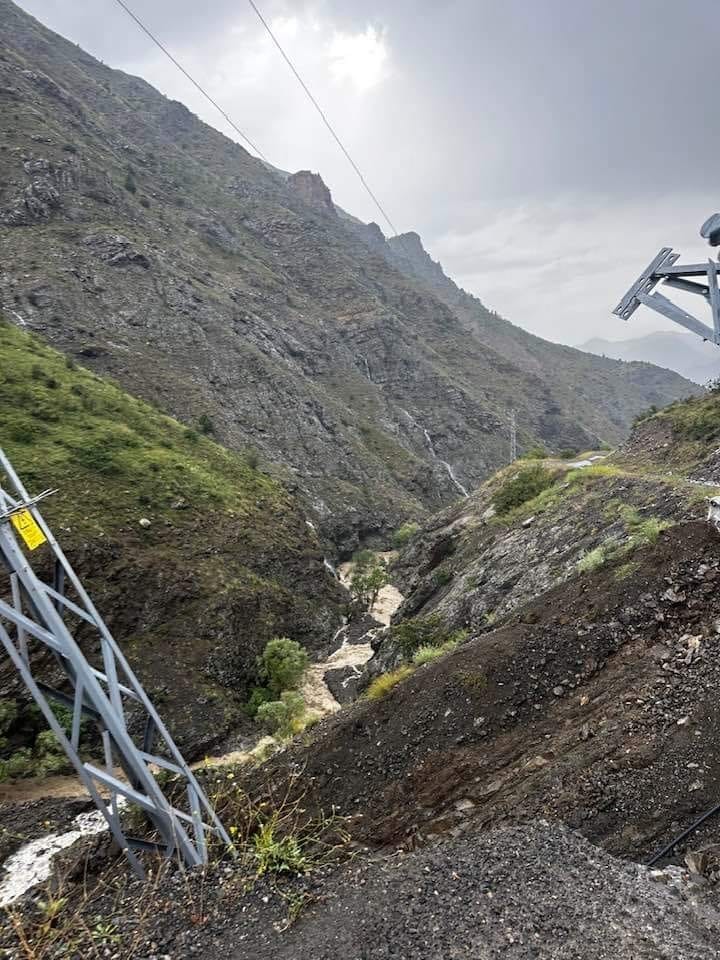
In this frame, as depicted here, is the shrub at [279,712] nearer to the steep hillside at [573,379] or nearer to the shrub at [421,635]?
the shrub at [421,635]

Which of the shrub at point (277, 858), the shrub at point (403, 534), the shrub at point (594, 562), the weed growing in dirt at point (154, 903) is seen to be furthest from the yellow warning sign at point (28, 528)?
the shrub at point (403, 534)

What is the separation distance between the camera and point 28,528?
476cm

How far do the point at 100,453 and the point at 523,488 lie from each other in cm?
2460

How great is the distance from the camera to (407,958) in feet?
13.8

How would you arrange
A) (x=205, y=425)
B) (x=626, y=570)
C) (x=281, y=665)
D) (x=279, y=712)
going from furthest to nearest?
(x=205, y=425), (x=281, y=665), (x=279, y=712), (x=626, y=570)

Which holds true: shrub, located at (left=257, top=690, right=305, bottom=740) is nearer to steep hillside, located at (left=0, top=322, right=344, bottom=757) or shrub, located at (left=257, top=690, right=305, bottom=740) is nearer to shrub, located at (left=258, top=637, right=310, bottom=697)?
steep hillside, located at (left=0, top=322, right=344, bottom=757)

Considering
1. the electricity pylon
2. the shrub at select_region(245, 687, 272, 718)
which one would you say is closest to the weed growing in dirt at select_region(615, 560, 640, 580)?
the electricity pylon

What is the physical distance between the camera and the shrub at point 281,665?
2425cm

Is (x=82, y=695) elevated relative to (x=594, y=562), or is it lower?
elevated

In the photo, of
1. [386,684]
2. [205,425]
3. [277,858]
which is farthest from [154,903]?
[205,425]

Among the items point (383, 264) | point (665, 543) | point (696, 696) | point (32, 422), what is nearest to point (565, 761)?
point (696, 696)

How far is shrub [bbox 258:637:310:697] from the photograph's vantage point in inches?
955

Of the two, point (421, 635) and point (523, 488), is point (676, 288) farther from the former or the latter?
point (523, 488)

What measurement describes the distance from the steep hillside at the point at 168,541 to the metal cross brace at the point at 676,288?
21436 mm
